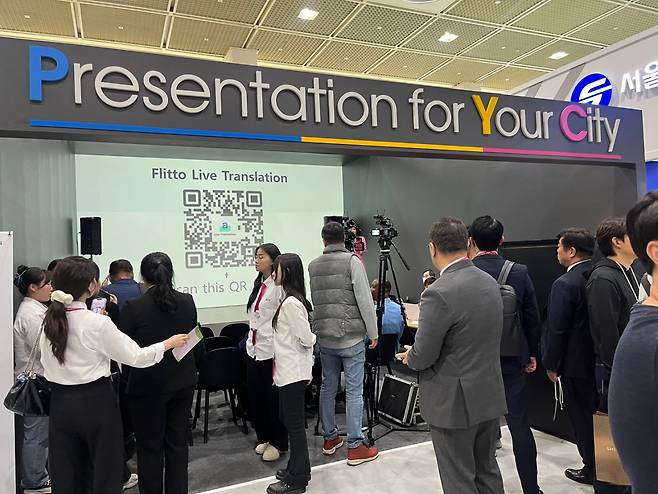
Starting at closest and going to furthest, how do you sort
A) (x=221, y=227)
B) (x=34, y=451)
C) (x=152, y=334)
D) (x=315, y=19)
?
(x=152, y=334)
(x=34, y=451)
(x=315, y=19)
(x=221, y=227)

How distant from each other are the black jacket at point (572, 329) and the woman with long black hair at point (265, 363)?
1640 mm

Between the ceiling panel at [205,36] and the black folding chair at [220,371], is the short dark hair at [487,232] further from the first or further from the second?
the ceiling panel at [205,36]

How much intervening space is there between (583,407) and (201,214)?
214 inches

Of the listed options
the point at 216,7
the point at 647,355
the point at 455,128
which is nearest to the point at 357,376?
the point at 455,128

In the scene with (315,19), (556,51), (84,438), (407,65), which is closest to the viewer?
(84,438)

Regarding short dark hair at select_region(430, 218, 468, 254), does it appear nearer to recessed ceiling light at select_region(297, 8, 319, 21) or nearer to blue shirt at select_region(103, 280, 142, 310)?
blue shirt at select_region(103, 280, 142, 310)

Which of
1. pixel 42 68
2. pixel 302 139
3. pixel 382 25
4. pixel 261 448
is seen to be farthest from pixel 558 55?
pixel 42 68

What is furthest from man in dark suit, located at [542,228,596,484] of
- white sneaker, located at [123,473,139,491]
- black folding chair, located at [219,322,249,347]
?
black folding chair, located at [219,322,249,347]

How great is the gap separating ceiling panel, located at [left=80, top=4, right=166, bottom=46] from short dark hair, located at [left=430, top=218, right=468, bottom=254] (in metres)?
5.44

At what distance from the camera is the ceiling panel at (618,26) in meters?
6.55

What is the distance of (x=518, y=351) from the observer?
8.33ft

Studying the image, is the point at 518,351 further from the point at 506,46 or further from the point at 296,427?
the point at 506,46

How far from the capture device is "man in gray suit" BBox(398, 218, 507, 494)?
194cm

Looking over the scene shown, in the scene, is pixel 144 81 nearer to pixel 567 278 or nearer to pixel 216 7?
pixel 567 278
